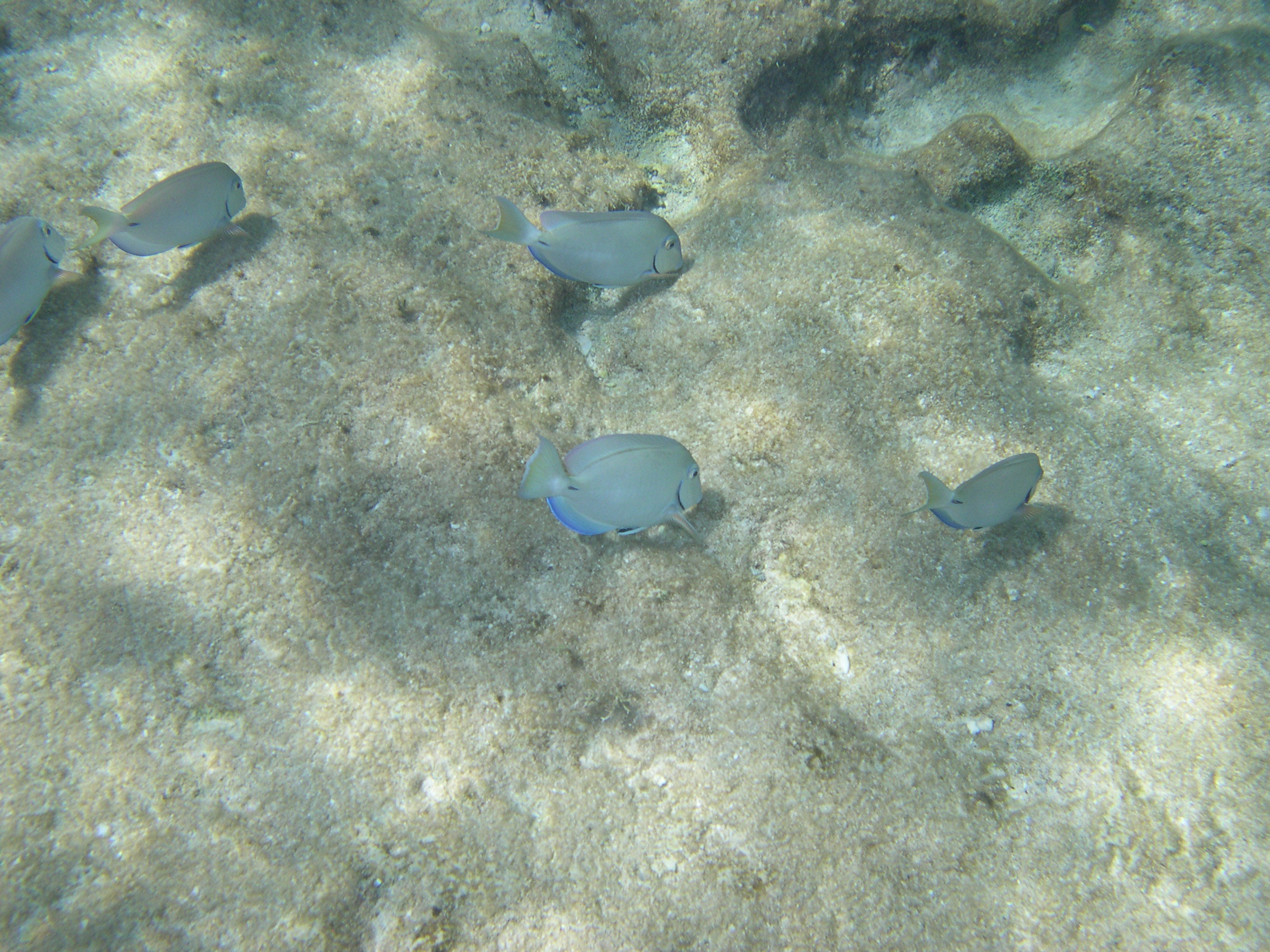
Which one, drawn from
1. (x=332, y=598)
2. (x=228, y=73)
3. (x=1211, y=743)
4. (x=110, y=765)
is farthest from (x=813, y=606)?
(x=228, y=73)

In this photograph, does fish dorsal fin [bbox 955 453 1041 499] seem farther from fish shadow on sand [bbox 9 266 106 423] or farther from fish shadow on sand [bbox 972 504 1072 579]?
fish shadow on sand [bbox 9 266 106 423]

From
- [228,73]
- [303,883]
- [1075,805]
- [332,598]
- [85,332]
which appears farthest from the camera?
[228,73]

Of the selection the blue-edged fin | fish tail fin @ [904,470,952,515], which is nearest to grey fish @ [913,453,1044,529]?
fish tail fin @ [904,470,952,515]

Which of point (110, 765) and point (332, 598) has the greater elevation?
point (332, 598)

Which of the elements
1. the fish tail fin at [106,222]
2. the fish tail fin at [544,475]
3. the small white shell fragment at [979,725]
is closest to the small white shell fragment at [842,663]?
the small white shell fragment at [979,725]

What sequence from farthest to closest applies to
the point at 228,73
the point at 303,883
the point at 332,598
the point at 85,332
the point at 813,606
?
the point at 228,73
the point at 85,332
the point at 813,606
the point at 332,598
the point at 303,883

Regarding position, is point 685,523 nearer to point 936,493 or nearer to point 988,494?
point 936,493

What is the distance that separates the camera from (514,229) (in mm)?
2539

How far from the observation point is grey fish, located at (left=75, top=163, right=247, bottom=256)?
2596mm

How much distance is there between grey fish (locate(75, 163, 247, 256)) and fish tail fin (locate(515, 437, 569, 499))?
2186 millimetres

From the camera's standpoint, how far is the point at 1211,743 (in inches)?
83.4

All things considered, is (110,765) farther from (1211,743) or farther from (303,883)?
(1211,743)

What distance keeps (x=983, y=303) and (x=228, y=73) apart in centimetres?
457

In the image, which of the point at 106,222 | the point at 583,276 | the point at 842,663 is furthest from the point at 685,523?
the point at 106,222
